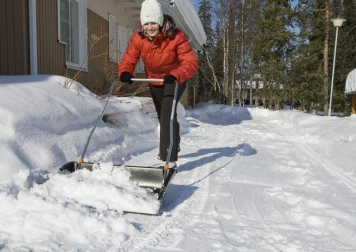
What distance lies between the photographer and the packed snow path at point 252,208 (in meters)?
2.10

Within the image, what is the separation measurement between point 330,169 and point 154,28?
2.90 m

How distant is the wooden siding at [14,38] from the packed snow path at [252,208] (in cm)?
244

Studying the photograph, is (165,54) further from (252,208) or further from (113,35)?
(113,35)

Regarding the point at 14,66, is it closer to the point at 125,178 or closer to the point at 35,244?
the point at 125,178

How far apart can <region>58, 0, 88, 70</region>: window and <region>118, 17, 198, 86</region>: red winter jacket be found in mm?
3734

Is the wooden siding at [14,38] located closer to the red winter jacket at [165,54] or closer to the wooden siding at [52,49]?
the wooden siding at [52,49]

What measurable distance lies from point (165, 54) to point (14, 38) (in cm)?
304

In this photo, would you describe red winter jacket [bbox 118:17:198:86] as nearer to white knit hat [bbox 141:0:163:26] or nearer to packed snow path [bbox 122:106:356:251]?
white knit hat [bbox 141:0:163:26]

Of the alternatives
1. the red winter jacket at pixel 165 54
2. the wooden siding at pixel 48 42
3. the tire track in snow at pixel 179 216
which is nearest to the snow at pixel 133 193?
the tire track in snow at pixel 179 216

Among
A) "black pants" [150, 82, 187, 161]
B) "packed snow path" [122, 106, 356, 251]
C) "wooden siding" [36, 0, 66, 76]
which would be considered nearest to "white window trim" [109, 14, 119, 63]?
"wooden siding" [36, 0, 66, 76]

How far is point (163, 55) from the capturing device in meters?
3.40

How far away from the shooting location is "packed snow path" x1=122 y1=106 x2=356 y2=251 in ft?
6.89

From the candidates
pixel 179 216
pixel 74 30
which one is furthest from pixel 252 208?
pixel 74 30

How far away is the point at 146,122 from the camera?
625cm
